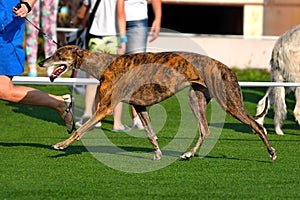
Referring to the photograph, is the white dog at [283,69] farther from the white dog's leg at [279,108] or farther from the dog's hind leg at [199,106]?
the dog's hind leg at [199,106]

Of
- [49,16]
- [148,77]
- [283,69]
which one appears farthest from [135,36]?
[49,16]

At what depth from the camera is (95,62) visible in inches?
329

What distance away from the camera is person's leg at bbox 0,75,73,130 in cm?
868

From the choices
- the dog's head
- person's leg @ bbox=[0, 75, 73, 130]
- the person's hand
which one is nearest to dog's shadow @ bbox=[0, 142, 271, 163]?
person's leg @ bbox=[0, 75, 73, 130]

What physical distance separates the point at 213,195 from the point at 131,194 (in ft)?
1.97

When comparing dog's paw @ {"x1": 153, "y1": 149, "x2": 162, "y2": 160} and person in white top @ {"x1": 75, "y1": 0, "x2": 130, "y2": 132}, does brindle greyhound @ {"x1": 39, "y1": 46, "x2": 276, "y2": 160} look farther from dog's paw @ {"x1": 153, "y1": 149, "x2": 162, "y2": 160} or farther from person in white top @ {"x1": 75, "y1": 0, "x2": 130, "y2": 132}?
person in white top @ {"x1": 75, "y1": 0, "x2": 130, "y2": 132}

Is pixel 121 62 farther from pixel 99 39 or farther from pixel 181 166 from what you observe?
pixel 99 39

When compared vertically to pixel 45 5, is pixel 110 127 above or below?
below

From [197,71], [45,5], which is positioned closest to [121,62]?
[197,71]

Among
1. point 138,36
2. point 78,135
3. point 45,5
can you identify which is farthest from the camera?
point 45,5

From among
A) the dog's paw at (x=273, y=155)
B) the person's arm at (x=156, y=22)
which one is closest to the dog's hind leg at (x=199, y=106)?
the dog's paw at (x=273, y=155)

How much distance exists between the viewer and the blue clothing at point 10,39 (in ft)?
28.1

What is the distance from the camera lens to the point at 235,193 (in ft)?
22.5

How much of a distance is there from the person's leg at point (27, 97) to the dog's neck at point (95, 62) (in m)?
0.70
